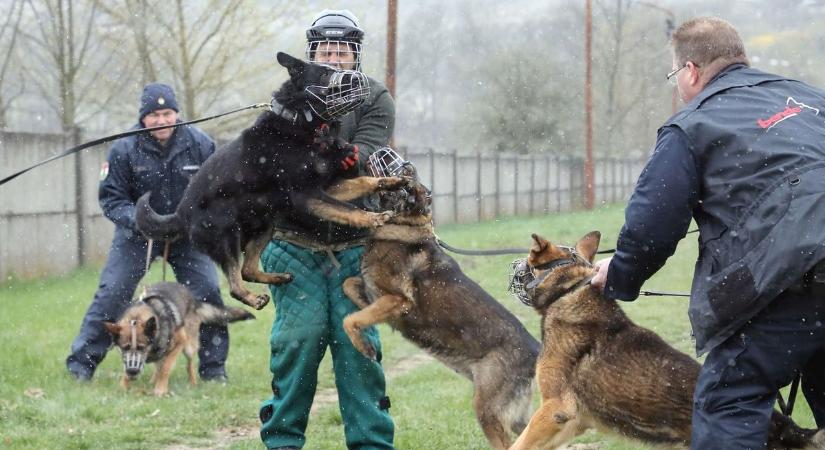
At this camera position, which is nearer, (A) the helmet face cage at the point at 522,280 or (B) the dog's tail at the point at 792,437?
(B) the dog's tail at the point at 792,437

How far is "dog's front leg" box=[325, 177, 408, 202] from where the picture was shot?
180 inches

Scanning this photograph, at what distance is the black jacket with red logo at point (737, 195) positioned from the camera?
10.1 feet

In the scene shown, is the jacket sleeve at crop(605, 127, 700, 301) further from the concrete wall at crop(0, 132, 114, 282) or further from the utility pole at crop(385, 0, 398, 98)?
the utility pole at crop(385, 0, 398, 98)

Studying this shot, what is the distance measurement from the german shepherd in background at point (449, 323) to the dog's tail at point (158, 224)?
101cm

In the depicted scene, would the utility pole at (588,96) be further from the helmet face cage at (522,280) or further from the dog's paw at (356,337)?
the helmet face cage at (522,280)

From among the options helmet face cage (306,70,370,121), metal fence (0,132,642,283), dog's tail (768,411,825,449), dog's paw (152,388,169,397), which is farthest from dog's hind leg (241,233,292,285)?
metal fence (0,132,642,283)

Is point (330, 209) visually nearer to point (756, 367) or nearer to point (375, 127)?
point (375, 127)

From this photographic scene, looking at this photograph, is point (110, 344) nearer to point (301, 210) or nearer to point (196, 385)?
point (196, 385)

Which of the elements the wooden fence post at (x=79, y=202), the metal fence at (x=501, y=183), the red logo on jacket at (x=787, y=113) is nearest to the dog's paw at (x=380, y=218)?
the red logo on jacket at (x=787, y=113)

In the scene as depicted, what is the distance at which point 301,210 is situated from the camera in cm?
453

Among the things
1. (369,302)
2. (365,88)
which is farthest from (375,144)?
(369,302)

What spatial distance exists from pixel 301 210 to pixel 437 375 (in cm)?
406

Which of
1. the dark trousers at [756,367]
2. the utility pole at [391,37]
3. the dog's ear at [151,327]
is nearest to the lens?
the dark trousers at [756,367]

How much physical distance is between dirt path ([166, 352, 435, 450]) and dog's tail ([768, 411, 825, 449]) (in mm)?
3068
